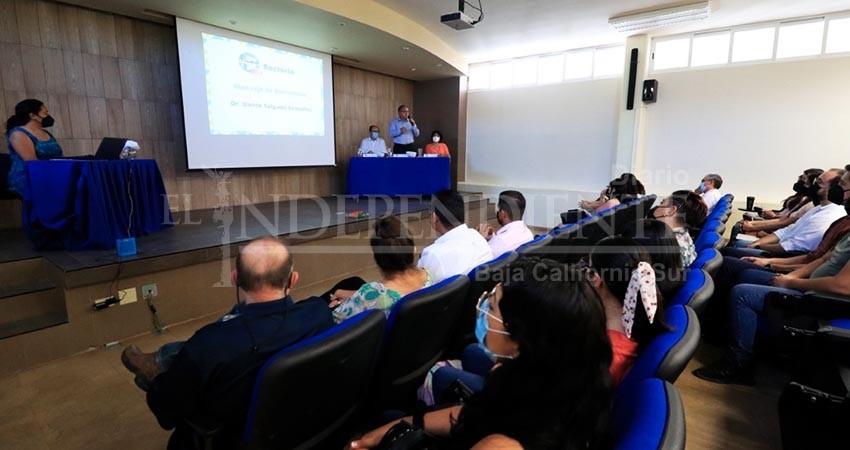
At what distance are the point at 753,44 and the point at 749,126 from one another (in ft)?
3.61

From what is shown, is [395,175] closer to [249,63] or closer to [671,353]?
[249,63]

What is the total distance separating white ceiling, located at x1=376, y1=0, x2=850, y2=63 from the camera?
4.86m

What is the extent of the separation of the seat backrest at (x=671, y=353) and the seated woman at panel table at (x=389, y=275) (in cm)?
90

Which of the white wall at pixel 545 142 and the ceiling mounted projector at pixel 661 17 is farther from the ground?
the ceiling mounted projector at pixel 661 17

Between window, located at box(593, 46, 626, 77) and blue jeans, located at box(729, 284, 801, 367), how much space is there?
5.34 meters

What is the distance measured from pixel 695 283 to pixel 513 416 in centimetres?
124

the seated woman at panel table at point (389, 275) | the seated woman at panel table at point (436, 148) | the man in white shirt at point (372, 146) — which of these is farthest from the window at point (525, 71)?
the seated woman at panel table at point (389, 275)

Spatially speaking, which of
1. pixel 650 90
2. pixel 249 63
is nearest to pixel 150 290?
pixel 249 63

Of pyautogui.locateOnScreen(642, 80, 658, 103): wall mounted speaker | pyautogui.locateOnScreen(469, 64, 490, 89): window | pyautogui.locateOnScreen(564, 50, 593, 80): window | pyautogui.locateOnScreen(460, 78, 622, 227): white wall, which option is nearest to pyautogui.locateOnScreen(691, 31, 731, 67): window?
pyautogui.locateOnScreen(642, 80, 658, 103): wall mounted speaker

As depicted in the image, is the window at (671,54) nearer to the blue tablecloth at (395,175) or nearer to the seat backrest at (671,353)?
the blue tablecloth at (395,175)

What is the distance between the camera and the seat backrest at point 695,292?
147 cm

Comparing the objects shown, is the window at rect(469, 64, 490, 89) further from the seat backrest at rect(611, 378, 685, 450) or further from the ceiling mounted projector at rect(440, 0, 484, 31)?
the seat backrest at rect(611, 378, 685, 450)

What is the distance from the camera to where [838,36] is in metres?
4.99

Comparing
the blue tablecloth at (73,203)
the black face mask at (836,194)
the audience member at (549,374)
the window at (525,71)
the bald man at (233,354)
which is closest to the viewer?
the audience member at (549,374)
